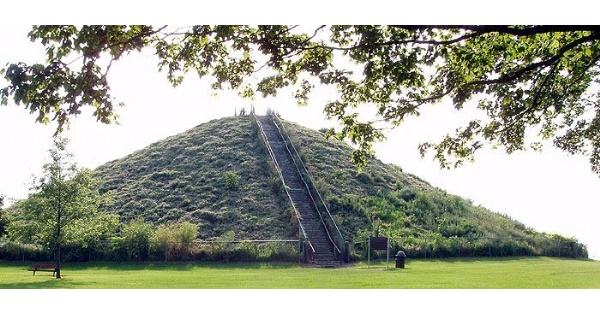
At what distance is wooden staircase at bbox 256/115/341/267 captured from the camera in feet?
94.9

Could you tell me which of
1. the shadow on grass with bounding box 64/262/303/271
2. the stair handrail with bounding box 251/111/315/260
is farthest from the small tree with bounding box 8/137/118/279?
the stair handrail with bounding box 251/111/315/260

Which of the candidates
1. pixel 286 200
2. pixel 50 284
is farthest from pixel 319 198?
pixel 50 284

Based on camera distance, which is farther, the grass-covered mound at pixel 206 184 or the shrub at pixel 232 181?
the shrub at pixel 232 181

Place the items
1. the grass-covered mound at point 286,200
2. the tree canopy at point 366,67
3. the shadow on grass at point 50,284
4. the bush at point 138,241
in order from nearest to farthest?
the tree canopy at point 366,67 → the shadow on grass at point 50,284 → the bush at point 138,241 → the grass-covered mound at point 286,200

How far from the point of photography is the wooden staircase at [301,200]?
28.9m

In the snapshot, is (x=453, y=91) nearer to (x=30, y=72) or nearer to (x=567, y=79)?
(x=567, y=79)

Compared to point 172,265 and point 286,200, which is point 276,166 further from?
point 172,265

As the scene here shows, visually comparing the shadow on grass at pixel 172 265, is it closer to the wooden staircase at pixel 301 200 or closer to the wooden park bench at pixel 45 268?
the wooden staircase at pixel 301 200

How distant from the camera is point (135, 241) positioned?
29703mm

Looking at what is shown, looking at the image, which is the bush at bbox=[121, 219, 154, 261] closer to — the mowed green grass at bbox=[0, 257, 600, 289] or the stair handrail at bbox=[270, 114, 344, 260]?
the mowed green grass at bbox=[0, 257, 600, 289]

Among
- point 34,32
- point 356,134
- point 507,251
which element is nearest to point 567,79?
point 356,134

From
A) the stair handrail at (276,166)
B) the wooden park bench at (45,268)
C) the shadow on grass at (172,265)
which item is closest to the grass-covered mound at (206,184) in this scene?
the stair handrail at (276,166)

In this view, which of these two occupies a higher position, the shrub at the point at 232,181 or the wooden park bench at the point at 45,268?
the shrub at the point at 232,181

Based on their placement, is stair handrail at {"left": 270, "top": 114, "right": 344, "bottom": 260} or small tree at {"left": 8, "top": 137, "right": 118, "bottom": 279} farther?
stair handrail at {"left": 270, "top": 114, "right": 344, "bottom": 260}
